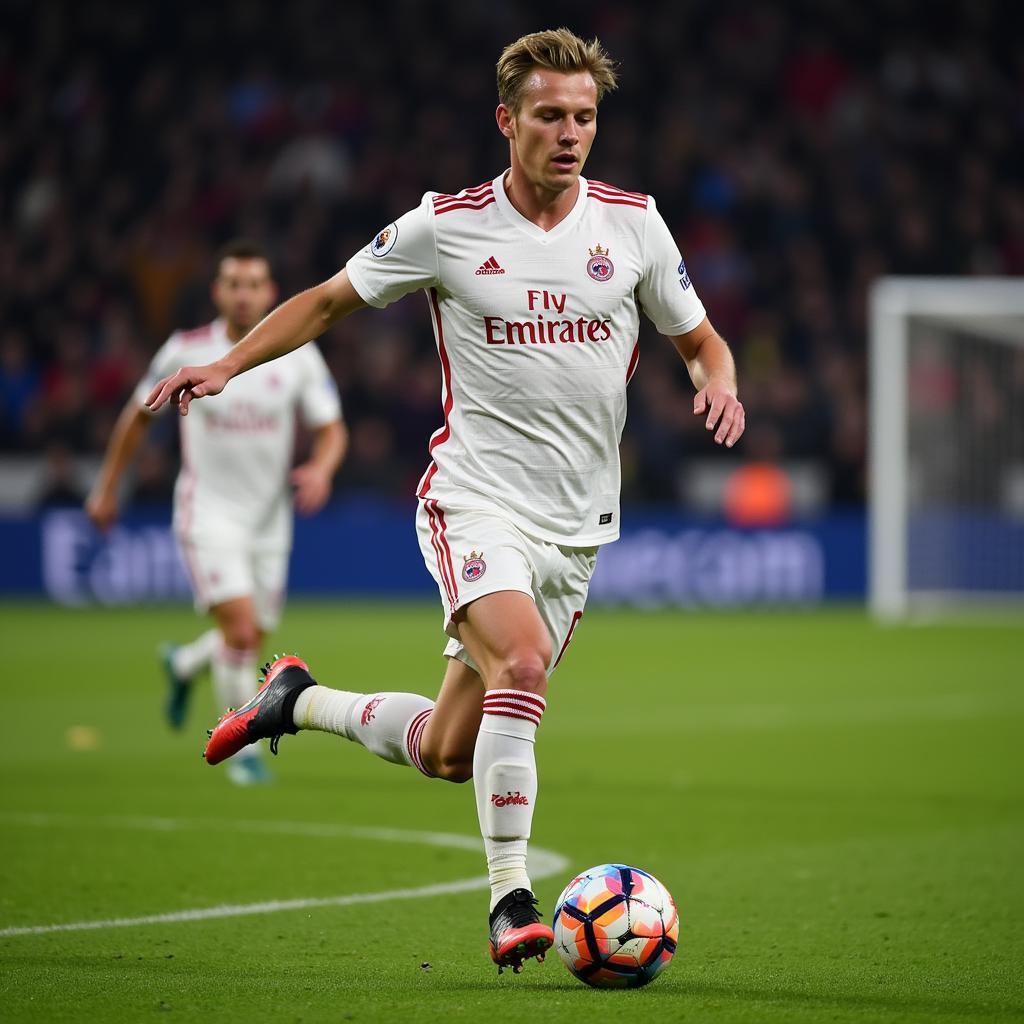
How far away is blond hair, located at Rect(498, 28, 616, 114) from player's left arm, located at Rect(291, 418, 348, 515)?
4.17m

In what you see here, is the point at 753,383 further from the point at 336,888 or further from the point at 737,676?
the point at 336,888

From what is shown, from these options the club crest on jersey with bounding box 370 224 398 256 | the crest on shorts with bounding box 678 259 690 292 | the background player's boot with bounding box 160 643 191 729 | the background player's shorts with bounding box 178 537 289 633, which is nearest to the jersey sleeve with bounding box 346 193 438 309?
the club crest on jersey with bounding box 370 224 398 256

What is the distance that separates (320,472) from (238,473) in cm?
68

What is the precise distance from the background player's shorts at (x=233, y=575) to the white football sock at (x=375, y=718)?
376 cm

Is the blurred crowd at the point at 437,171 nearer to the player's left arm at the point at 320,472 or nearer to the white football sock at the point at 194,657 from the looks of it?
the white football sock at the point at 194,657

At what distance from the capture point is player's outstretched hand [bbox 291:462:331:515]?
9484 mm

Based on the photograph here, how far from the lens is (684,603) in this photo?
21859 millimetres

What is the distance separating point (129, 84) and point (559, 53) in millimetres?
20994

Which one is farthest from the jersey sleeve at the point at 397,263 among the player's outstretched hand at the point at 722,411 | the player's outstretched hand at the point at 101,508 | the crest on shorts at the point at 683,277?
the player's outstretched hand at the point at 101,508

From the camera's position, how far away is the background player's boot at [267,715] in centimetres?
607

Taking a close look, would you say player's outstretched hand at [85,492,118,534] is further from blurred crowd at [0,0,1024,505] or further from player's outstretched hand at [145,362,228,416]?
blurred crowd at [0,0,1024,505]

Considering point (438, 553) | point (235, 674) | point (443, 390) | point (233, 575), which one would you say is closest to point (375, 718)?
point (438, 553)

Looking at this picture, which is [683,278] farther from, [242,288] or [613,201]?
[242,288]

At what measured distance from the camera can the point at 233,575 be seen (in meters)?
9.80
